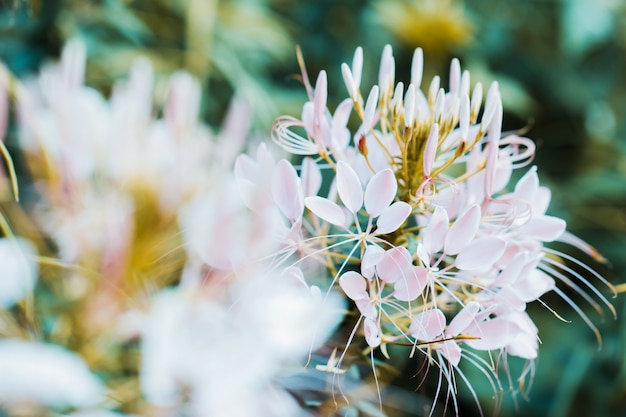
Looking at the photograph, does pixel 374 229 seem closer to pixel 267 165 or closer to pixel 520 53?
pixel 267 165

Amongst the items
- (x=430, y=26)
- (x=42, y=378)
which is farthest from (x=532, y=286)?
(x=430, y=26)

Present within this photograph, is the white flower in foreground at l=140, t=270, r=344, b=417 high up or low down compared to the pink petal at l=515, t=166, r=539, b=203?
down

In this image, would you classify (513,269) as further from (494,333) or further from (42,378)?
(42,378)

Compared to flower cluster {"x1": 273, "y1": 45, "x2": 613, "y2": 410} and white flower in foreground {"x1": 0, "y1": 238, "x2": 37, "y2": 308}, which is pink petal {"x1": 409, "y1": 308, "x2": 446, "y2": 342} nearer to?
flower cluster {"x1": 273, "y1": 45, "x2": 613, "y2": 410}

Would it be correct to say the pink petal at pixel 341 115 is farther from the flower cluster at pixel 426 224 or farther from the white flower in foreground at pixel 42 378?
the white flower in foreground at pixel 42 378

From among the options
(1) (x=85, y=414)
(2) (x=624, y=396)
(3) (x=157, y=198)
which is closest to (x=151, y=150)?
(3) (x=157, y=198)

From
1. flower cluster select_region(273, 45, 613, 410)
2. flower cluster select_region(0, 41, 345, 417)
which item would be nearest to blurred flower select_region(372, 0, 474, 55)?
flower cluster select_region(0, 41, 345, 417)

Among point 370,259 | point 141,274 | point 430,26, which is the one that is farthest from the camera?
point 430,26
